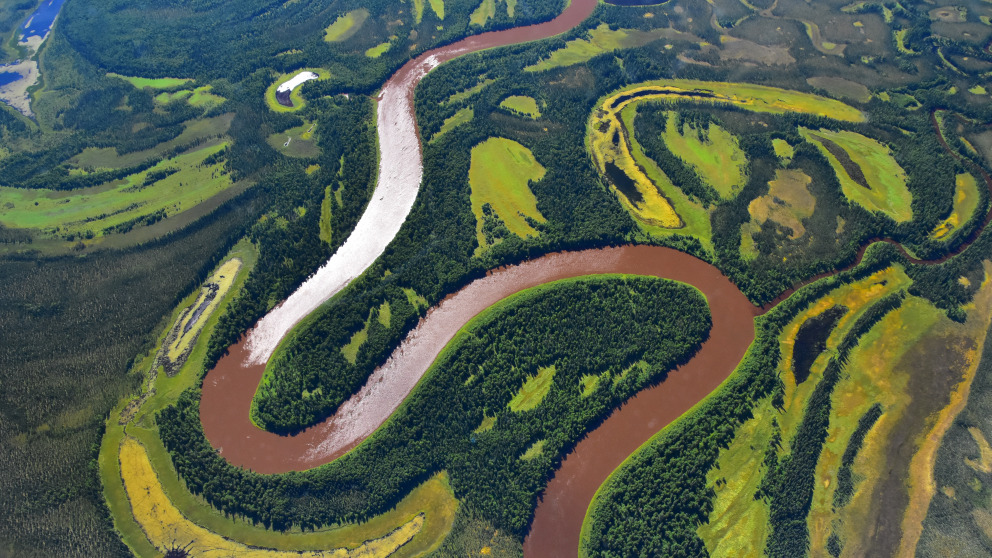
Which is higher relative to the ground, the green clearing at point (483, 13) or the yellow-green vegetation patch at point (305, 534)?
the green clearing at point (483, 13)

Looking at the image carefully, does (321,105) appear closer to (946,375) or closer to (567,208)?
(567,208)

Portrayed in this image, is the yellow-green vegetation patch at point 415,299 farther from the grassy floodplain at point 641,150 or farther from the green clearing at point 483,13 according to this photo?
the green clearing at point 483,13

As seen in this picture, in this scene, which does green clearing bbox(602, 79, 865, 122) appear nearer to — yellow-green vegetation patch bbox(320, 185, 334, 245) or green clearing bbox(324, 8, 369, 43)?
yellow-green vegetation patch bbox(320, 185, 334, 245)

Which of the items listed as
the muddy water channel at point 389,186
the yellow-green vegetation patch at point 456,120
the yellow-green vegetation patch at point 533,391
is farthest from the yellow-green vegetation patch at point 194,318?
the yellow-green vegetation patch at point 533,391

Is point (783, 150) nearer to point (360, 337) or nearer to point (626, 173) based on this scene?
point (626, 173)

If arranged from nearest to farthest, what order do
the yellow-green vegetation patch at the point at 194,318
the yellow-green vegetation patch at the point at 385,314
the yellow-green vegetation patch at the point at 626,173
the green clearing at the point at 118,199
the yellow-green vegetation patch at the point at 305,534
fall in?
the yellow-green vegetation patch at the point at 305,534, the yellow-green vegetation patch at the point at 194,318, the yellow-green vegetation patch at the point at 385,314, the yellow-green vegetation patch at the point at 626,173, the green clearing at the point at 118,199

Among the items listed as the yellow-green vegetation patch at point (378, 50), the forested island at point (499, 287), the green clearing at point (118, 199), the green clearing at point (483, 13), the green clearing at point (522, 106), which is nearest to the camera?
the forested island at point (499, 287)
